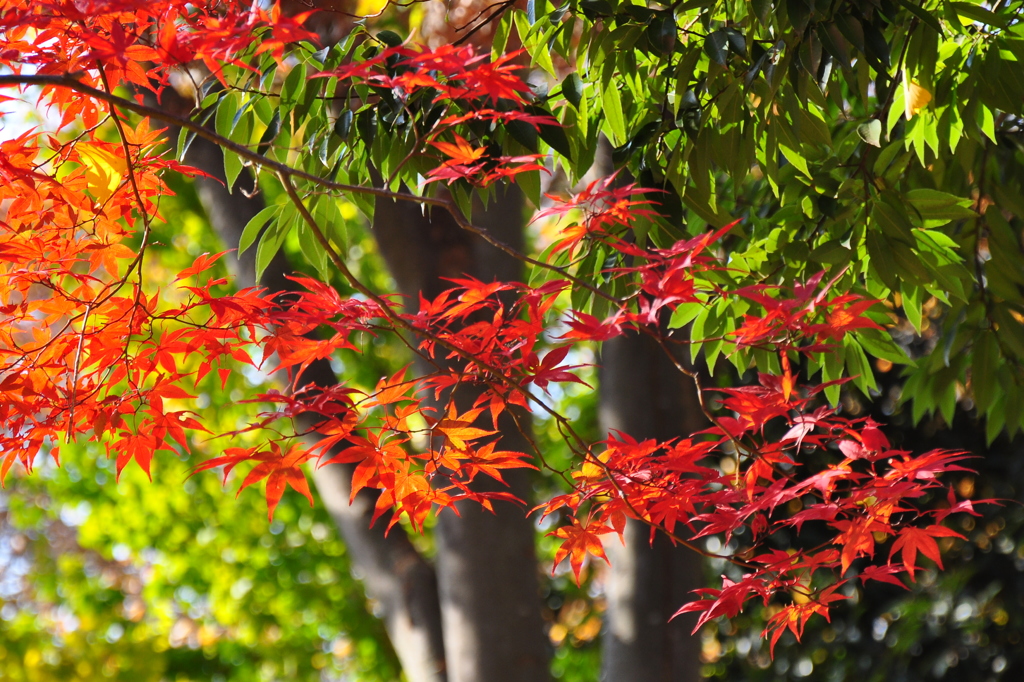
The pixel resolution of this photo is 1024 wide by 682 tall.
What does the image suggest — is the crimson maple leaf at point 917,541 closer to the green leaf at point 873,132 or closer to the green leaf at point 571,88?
the green leaf at point 873,132

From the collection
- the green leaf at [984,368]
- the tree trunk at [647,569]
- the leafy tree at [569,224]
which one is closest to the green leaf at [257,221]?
the leafy tree at [569,224]

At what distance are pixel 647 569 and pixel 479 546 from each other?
Result: 420 millimetres

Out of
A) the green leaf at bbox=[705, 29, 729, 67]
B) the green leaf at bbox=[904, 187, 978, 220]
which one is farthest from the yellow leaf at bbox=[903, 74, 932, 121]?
the green leaf at bbox=[705, 29, 729, 67]

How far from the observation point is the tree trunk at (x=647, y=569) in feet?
6.74

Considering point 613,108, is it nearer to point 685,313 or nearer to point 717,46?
point 717,46

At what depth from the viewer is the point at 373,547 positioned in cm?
213

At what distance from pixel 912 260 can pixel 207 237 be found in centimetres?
371

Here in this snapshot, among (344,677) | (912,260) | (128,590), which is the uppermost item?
(912,260)

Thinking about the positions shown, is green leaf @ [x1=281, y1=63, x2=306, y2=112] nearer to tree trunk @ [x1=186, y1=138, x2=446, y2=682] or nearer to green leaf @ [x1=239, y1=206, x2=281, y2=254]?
green leaf @ [x1=239, y1=206, x2=281, y2=254]

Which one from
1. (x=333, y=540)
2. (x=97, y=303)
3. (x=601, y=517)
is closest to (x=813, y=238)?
(x=601, y=517)

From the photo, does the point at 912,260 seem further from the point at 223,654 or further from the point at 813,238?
the point at 223,654

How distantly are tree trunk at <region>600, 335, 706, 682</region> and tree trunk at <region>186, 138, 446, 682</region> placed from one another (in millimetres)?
448

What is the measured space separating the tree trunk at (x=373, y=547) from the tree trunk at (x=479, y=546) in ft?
0.31

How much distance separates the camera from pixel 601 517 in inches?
44.7
